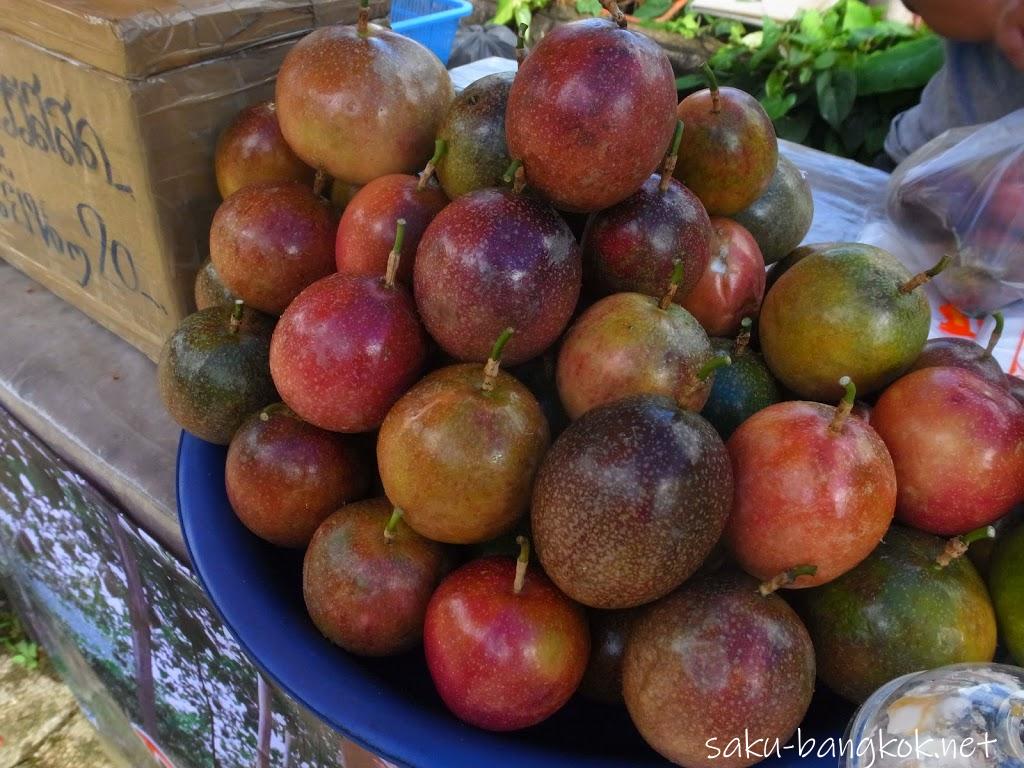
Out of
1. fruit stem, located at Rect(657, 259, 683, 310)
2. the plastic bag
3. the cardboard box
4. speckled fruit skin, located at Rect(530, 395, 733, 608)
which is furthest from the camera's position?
the plastic bag

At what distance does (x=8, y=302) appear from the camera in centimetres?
151

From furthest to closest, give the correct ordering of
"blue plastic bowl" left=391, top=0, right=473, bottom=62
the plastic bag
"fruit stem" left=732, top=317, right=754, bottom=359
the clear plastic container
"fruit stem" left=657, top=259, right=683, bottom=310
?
"blue plastic bowl" left=391, top=0, right=473, bottom=62 < the plastic bag < "fruit stem" left=732, top=317, right=754, bottom=359 < "fruit stem" left=657, top=259, right=683, bottom=310 < the clear plastic container

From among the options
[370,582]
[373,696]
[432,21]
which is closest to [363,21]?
[370,582]

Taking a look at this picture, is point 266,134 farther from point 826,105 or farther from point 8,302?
point 826,105

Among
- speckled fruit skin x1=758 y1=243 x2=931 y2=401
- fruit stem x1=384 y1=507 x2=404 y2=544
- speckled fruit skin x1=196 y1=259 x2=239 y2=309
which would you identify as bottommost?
fruit stem x1=384 y1=507 x2=404 y2=544

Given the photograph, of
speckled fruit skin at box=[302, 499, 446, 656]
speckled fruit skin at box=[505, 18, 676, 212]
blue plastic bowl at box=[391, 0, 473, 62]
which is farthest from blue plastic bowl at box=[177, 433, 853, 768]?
blue plastic bowl at box=[391, 0, 473, 62]

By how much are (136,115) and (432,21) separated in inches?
79.8

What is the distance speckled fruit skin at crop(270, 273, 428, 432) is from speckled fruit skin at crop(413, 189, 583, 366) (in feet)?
0.12

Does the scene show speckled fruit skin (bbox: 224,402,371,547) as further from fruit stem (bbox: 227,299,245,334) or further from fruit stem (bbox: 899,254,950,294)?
fruit stem (bbox: 899,254,950,294)

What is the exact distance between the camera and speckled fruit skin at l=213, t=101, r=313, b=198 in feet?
3.44

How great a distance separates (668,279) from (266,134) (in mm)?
593

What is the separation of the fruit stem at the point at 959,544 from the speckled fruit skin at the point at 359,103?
73 cm

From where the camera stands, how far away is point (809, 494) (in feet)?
2.19

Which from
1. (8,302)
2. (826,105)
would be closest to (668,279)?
(8,302)
